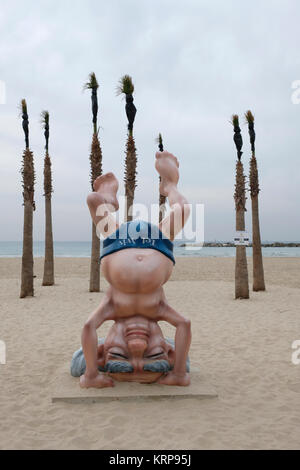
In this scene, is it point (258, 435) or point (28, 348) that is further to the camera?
point (28, 348)

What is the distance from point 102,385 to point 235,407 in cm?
135

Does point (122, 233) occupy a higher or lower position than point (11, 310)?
higher

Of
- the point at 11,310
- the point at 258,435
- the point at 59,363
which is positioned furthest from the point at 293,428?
the point at 11,310

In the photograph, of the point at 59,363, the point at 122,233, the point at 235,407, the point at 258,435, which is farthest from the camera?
the point at 59,363

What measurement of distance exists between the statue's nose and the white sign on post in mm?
7425

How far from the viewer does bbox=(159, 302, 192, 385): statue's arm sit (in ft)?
12.8

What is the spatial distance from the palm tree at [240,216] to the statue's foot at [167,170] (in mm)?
6831

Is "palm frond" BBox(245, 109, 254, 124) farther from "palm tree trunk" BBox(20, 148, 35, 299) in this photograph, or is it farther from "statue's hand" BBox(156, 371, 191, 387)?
"statue's hand" BBox(156, 371, 191, 387)

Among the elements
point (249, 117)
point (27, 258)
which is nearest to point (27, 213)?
point (27, 258)

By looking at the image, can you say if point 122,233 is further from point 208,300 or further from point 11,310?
point 208,300

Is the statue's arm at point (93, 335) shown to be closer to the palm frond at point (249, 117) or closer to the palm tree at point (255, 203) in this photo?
the palm tree at point (255, 203)

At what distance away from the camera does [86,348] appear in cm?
382

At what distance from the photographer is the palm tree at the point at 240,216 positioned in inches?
431

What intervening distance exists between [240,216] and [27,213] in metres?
6.40
